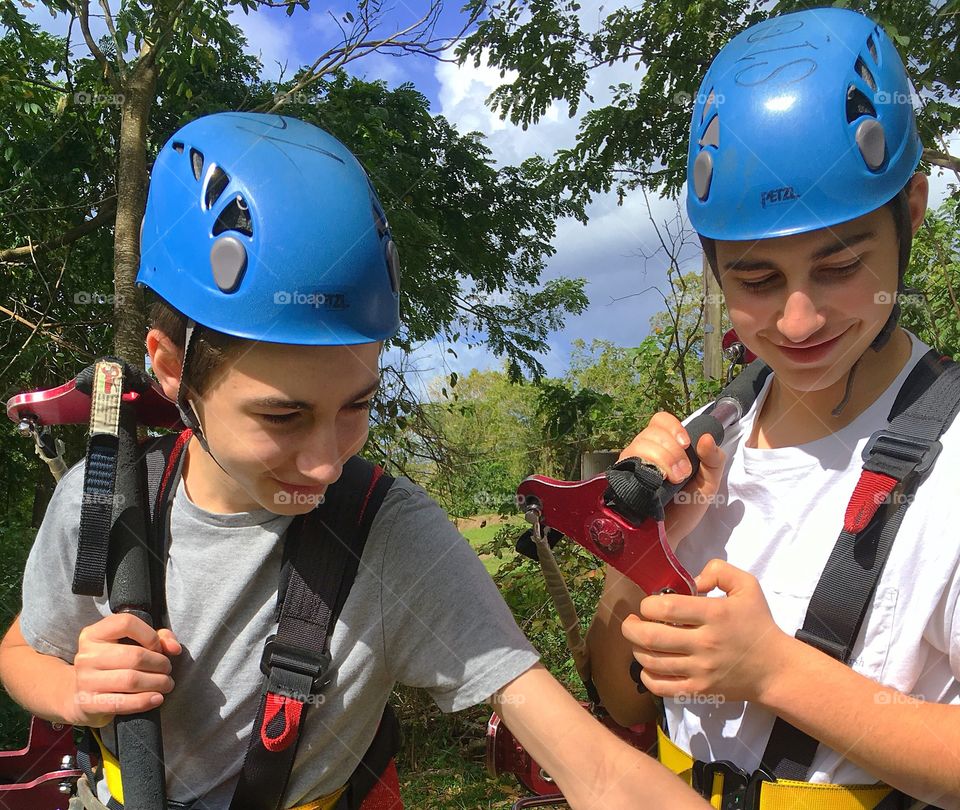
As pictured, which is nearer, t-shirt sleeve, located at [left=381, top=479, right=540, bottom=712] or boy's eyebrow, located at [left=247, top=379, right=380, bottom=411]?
boy's eyebrow, located at [left=247, top=379, right=380, bottom=411]

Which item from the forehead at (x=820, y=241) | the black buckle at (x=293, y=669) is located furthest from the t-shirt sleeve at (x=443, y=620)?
the forehead at (x=820, y=241)

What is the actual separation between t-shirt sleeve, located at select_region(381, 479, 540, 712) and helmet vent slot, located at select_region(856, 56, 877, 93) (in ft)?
4.56

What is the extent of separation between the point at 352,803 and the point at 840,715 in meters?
1.09

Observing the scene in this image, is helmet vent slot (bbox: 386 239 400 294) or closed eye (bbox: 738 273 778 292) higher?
closed eye (bbox: 738 273 778 292)

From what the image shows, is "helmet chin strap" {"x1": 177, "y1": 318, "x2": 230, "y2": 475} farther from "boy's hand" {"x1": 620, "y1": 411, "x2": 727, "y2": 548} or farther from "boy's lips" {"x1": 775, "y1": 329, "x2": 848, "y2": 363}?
"boy's lips" {"x1": 775, "y1": 329, "x2": 848, "y2": 363}

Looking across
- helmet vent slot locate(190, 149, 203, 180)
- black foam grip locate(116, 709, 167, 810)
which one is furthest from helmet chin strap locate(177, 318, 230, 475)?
black foam grip locate(116, 709, 167, 810)

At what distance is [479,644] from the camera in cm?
163

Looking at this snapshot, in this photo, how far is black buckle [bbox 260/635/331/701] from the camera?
1575mm

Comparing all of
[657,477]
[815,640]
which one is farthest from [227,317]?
[815,640]

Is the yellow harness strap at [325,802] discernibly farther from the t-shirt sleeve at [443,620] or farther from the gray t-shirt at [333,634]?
the t-shirt sleeve at [443,620]

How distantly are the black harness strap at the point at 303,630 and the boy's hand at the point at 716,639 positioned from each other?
2.13 ft

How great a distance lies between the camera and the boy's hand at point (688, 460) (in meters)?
1.77

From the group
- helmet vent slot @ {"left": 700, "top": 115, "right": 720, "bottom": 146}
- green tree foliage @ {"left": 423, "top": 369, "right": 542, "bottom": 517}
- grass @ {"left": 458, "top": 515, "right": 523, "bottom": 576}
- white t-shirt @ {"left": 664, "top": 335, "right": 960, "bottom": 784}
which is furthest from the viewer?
grass @ {"left": 458, "top": 515, "right": 523, "bottom": 576}

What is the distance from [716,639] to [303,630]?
2.80 feet
